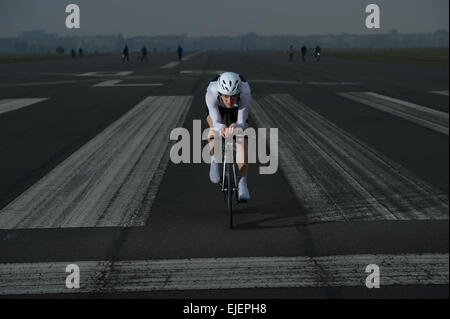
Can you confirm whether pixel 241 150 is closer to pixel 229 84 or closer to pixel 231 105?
pixel 231 105

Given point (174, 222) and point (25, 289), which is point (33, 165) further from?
point (25, 289)

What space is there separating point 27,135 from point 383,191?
319 inches

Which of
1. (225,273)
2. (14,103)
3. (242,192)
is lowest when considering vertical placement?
(225,273)

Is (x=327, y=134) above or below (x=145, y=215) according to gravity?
above

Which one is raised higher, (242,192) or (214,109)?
(214,109)

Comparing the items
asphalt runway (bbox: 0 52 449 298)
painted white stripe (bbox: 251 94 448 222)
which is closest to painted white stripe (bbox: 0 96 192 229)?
asphalt runway (bbox: 0 52 449 298)

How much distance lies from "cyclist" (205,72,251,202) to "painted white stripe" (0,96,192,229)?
4.15 ft

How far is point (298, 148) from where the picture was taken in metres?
9.13

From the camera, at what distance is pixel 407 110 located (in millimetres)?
14234

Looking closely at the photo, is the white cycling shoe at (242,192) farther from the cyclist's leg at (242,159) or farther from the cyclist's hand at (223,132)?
the cyclist's hand at (223,132)

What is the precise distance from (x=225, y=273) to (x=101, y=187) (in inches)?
129

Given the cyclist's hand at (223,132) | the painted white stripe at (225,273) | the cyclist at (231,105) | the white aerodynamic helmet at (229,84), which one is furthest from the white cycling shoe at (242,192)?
the painted white stripe at (225,273)

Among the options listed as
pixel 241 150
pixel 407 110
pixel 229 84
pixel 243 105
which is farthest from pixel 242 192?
pixel 407 110
